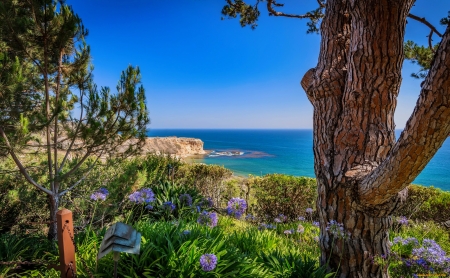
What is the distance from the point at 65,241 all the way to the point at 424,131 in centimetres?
239

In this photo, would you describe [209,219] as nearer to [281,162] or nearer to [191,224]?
[191,224]

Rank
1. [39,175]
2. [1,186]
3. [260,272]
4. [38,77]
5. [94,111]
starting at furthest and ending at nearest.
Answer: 1. [1,186]
2. [39,175]
3. [38,77]
4. [94,111]
5. [260,272]

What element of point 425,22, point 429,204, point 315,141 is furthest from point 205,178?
point 425,22

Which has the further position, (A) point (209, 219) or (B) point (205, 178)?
(B) point (205, 178)

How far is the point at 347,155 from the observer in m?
2.22

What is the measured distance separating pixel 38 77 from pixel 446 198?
759 centimetres

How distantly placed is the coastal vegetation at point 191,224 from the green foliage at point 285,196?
0.02 meters

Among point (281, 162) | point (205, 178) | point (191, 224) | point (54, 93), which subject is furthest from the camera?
point (281, 162)

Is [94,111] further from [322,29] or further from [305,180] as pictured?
[305,180]

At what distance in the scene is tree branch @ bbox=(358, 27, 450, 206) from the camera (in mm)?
1235

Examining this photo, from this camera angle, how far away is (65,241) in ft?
4.88

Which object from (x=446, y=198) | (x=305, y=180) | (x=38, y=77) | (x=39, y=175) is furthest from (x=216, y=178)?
(x=446, y=198)

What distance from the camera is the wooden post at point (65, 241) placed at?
1449 mm

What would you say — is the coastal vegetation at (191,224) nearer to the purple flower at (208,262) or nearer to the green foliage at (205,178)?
the green foliage at (205,178)
